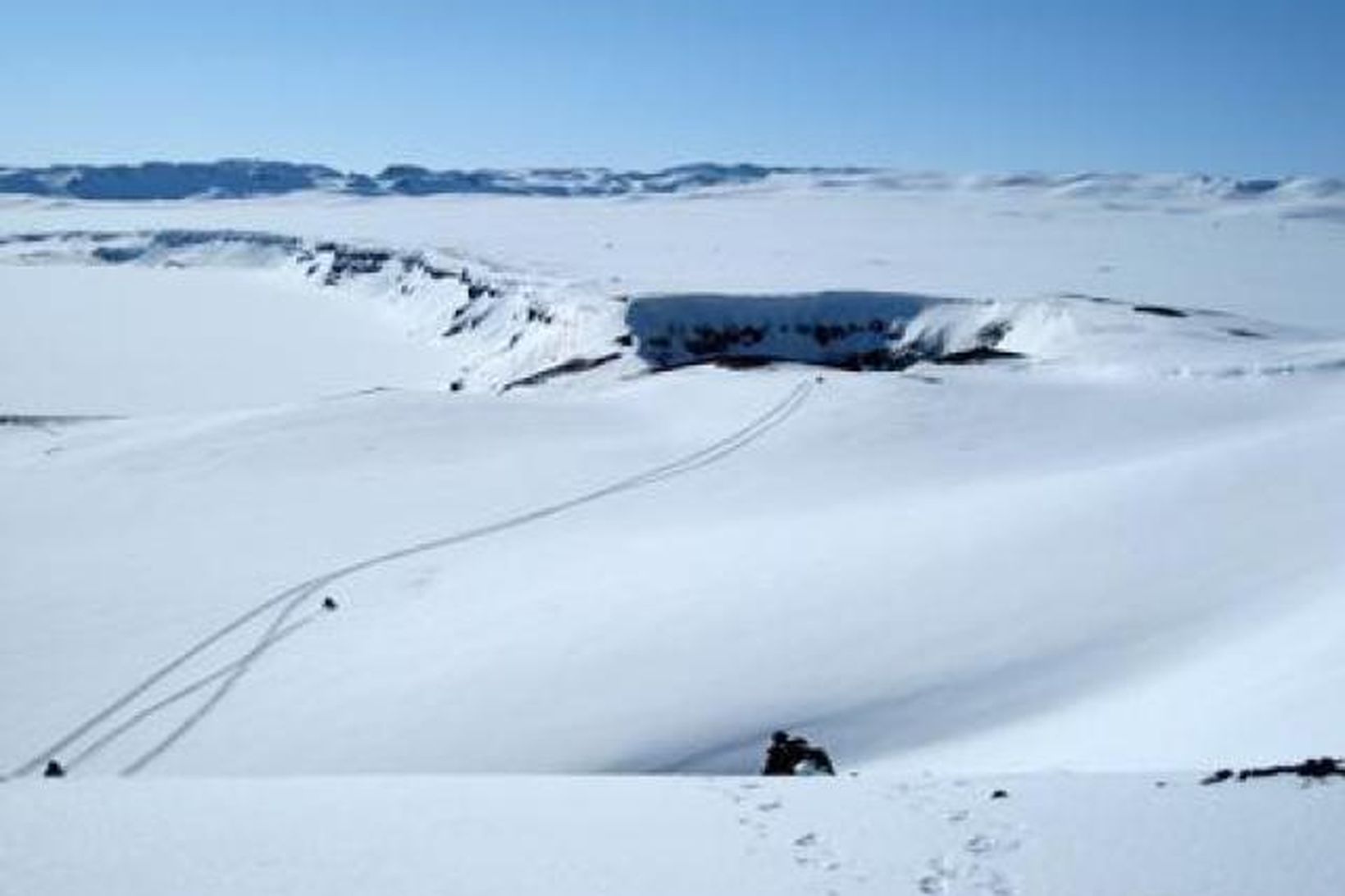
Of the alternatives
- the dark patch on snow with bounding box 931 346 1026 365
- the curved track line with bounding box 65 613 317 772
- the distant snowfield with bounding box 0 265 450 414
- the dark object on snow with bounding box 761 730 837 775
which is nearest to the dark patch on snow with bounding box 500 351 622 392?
the distant snowfield with bounding box 0 265 450 414

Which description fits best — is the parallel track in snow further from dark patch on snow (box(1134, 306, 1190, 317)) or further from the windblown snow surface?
dark patch on snow (box(1134, 306, 1190, 317))

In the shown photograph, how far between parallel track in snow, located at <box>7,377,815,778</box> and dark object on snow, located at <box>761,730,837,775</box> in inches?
280

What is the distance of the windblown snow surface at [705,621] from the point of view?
22.6 feet

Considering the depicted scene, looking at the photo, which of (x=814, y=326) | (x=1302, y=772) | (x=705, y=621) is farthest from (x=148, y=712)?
(x=814, y=326)

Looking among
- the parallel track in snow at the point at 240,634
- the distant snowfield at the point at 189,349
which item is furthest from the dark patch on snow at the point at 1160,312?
the distant snowfield at the point at 189,349

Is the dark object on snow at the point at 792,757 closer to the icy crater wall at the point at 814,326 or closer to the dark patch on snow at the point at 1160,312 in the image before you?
the icy crater wall at the point at 814,326

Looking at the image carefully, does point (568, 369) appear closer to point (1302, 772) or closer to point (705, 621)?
point (705, 621)

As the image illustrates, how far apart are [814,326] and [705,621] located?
33.4m

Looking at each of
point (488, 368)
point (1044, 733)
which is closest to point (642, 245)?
point (488, 368)

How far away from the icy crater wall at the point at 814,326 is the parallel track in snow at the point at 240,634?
19870 mm

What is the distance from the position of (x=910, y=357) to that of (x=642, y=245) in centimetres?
4453

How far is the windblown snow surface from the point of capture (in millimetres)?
6883

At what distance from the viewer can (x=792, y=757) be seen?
11000mm

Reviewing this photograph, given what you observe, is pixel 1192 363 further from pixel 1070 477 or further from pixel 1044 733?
pixel 1044 733
